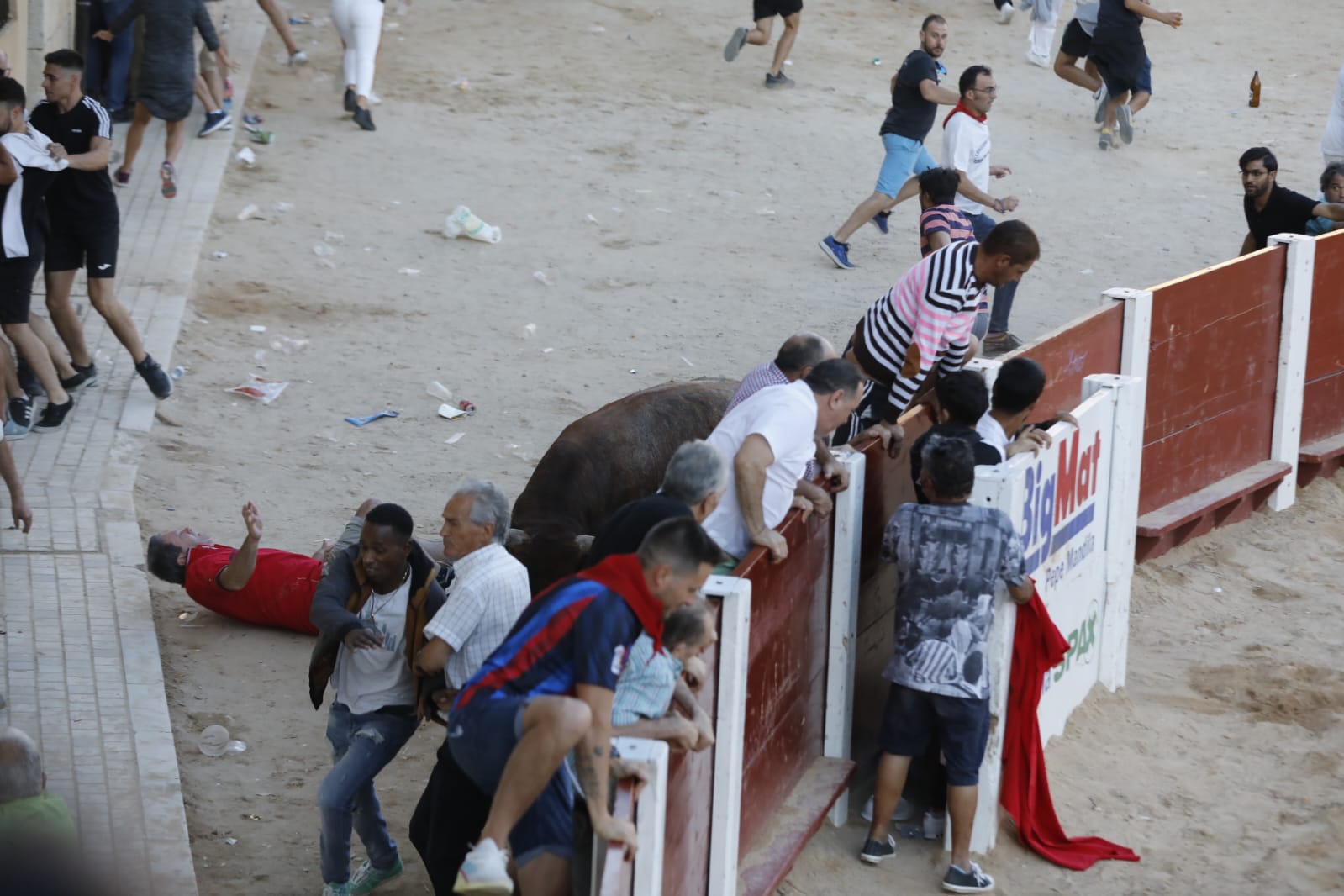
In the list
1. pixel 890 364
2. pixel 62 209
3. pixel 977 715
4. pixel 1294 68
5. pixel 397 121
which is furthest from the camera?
pixel 1294 68

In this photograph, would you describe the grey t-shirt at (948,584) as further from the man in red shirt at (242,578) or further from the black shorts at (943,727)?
the man in red shirt at (242,578)

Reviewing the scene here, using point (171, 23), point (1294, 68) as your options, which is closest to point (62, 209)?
point (171, 23)

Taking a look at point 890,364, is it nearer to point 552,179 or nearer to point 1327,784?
point 1327,784

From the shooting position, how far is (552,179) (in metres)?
14.7

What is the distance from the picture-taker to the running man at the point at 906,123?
12711 mm

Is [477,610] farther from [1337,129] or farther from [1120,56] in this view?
[1120,56]

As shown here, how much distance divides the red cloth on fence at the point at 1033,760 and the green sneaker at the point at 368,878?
2.23m

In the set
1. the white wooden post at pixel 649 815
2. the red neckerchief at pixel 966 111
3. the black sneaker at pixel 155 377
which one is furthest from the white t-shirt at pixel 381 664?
the red neckerchief at pixel 966 111

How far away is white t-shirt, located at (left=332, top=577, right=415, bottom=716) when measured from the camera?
5.36m

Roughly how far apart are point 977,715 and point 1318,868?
1484 millimetres

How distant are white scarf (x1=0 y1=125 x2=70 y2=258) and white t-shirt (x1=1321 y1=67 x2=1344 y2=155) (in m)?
8.50

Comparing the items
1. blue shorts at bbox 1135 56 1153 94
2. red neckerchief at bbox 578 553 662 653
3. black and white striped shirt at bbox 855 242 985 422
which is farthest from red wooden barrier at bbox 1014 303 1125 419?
blue shorts at bbox 1135 56 1153 94

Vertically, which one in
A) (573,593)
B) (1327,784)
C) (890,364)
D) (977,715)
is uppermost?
(573,593)

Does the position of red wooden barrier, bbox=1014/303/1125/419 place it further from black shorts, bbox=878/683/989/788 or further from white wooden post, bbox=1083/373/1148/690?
black shorts, bbox=878/683/989/788
